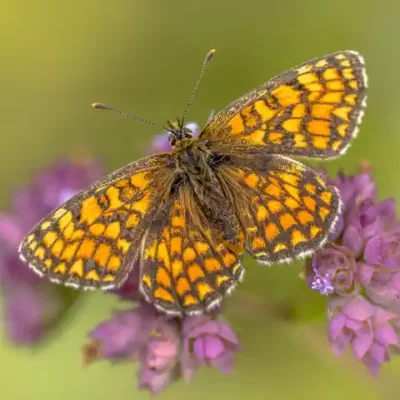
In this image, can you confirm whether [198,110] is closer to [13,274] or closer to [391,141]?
[391,141]

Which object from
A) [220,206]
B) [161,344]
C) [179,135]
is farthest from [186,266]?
[179,135]

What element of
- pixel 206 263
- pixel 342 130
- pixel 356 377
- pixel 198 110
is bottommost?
pixel 356 377

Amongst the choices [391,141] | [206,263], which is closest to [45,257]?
[206,263]

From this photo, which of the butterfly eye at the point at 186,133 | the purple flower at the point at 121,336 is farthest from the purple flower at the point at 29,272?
the butterfly eye at the point at 186,133

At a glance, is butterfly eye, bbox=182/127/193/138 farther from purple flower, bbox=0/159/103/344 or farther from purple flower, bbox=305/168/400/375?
purple flower, bbox=0/159/103/344

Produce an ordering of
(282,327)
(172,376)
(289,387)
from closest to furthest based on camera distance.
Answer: (172,376)
(282,327)
(289,387)

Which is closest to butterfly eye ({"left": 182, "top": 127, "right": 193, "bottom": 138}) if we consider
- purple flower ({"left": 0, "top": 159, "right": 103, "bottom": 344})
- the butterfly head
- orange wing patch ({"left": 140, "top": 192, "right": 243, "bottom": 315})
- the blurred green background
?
the butterfly head

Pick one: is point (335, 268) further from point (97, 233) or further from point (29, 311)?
point (29, 311)
